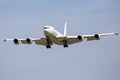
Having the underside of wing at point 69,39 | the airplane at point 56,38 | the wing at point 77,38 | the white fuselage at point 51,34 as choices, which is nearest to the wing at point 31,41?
the airplane at point 56,38

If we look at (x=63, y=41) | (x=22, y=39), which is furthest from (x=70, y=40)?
(x=22, y=39)

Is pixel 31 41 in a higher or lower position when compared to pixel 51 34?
lower

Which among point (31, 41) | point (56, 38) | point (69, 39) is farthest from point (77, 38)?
point (31, 41)

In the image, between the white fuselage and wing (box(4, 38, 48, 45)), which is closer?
the white fuselage

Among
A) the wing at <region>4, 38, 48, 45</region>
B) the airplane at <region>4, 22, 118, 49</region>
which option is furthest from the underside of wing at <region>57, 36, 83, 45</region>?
the wing at <region>4, 38, 48, 45</region>

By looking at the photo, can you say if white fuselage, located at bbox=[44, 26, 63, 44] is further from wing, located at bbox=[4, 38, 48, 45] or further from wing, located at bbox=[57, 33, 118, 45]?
wing, located at bbox=[4, 38, 48, 45]

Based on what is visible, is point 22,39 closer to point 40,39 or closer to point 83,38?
point 40,39

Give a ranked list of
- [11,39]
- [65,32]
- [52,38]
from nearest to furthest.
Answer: [52,38]
[11,39]
[65,32]

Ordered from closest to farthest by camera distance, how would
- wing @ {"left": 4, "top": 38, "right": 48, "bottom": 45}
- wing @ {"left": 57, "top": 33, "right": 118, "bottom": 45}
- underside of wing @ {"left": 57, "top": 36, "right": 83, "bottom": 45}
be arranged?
underside of wing @ {"left": 57, "top": 36, "right": 83, "bottom": 45} < wing @ {"left": 57, "top": 33, "right": 118, "bottom": 45} < wing @ {"left": 4, "top": 38, "right": 48, "bottom": 45}

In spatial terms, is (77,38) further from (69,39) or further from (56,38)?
(56,38)

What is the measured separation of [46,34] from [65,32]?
76.9 feet

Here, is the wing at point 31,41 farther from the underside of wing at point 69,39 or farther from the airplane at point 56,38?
the underside of wing at point 69,39

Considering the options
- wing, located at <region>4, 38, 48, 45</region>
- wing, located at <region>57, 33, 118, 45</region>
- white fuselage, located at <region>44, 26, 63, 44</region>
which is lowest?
wing, located at <region>4, 38, 48, 45</region>

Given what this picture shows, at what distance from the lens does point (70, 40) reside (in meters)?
137
